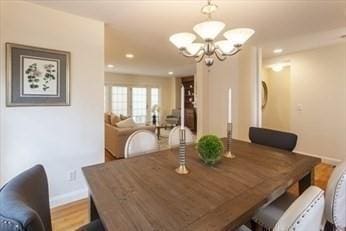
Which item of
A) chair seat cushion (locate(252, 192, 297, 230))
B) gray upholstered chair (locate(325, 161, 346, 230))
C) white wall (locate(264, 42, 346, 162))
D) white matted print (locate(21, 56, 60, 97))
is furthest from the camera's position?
white wall (locate(264, 42, 346, 162))

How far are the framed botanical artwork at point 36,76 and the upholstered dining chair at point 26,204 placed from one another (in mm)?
1460

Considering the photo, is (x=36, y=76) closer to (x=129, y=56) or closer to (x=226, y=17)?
(x=226, y=17)

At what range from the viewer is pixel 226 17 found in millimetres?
2590

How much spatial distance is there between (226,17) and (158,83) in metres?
6.92

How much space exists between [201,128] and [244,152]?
254 centimetres

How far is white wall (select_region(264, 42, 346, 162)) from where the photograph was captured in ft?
12.4

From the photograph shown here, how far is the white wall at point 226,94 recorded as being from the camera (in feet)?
12.7

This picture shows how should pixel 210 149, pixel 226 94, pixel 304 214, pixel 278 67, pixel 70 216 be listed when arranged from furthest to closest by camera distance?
pixel 278 67 < pixel 226 94 < pixel 70 216 < pixel 210 149 < pixel 304 214

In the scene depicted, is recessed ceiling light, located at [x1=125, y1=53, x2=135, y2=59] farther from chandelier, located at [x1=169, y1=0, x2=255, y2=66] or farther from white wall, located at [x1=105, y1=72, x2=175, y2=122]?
white wall, located at [x1=105, y1=72, x2=175, y2=122]

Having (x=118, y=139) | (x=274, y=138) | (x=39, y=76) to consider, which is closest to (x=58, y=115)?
(x=39, y=76)

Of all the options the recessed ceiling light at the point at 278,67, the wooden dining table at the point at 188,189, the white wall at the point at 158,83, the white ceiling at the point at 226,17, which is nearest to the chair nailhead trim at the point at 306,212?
the wooden dining table at the point at 188,189

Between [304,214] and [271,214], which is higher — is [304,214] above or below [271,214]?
above

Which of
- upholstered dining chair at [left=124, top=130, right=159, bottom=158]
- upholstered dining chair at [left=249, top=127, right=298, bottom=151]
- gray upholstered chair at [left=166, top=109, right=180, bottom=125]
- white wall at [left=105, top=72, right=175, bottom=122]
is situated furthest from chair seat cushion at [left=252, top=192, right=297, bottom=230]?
white wall at [left=105, top=72, right=175, bottom=122]

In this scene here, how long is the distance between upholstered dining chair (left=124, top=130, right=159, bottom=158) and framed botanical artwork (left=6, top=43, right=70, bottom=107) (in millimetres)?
1024
